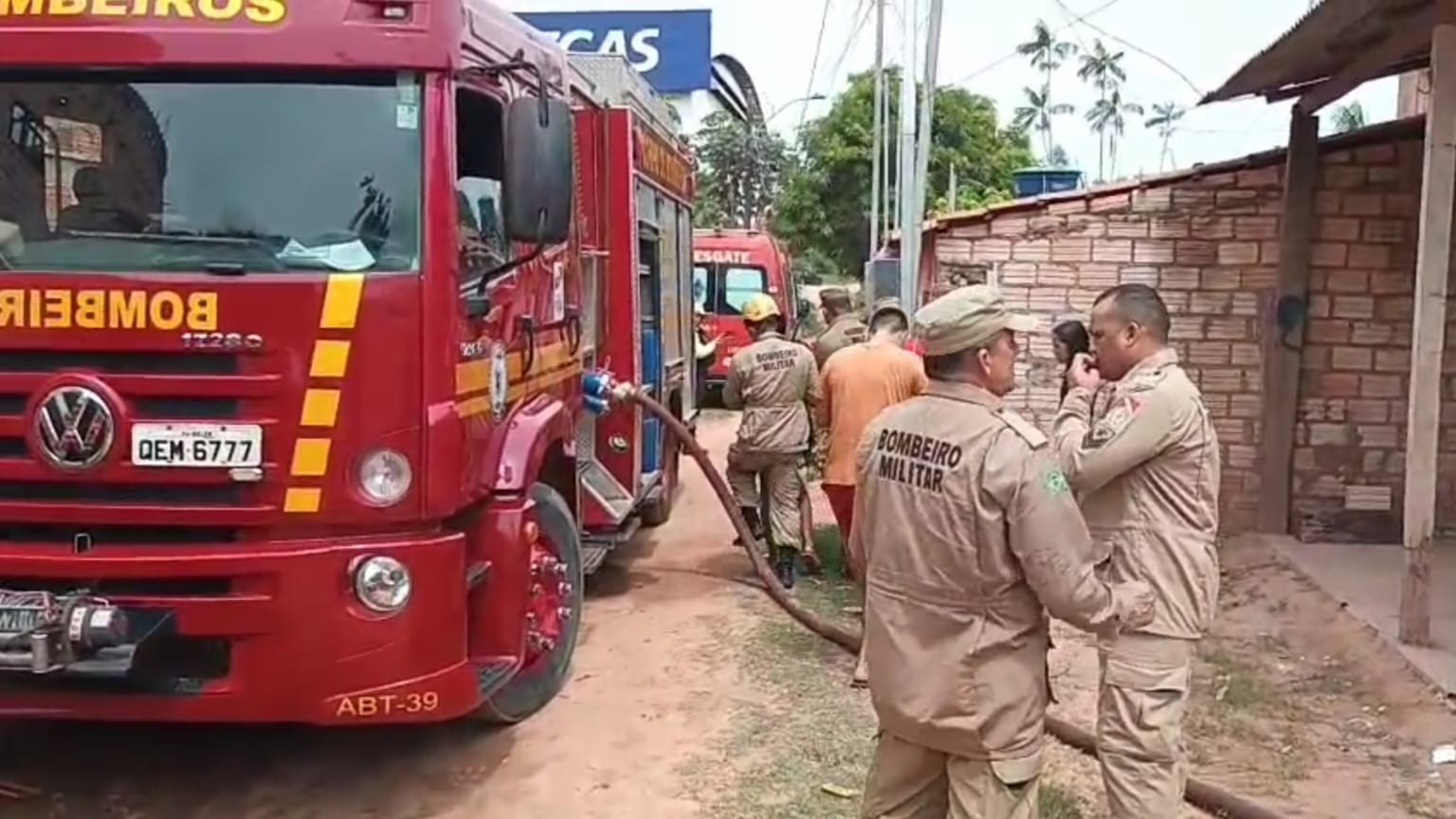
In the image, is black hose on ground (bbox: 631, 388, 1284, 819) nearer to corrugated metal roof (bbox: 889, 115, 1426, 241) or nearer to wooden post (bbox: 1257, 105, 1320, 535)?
corrugated metal roof (bbox: 889, 115, 1426, 241)

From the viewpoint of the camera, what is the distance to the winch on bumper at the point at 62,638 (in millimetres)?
4207

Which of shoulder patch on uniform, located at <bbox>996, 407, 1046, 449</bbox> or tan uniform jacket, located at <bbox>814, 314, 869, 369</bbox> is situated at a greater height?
shoulder patch on uniform, located at <bbox>996, 407, 1046, 449</bbox>

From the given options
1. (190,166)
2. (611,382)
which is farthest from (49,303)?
(611,382)

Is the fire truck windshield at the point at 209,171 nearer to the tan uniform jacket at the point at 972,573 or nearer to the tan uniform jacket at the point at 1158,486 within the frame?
the tan uniform jacket at the point at 972,573

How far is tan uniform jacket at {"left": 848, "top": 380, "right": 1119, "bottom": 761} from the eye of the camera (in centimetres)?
334

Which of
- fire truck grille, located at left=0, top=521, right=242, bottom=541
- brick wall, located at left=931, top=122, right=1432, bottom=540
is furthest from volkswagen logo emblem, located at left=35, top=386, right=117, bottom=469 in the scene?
brick wall, located at left=931, top=122, right=1432, bottom=540

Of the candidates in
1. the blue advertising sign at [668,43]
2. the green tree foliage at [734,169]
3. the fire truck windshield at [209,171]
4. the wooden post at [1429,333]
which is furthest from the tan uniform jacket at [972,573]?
the green tree foliage at [734,169]

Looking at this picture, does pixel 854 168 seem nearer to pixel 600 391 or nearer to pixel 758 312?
pixel 758 312

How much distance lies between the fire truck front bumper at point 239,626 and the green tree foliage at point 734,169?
111 ft

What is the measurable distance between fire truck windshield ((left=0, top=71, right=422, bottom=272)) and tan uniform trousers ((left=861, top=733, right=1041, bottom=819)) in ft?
6.72

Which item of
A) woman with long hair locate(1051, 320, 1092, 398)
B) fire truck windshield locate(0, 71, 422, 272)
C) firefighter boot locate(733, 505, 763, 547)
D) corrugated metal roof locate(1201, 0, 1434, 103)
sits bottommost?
firefighter boot locate(733, 505, 763, 547)

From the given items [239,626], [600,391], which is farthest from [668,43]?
[239,626]

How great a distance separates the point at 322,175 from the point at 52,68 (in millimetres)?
866

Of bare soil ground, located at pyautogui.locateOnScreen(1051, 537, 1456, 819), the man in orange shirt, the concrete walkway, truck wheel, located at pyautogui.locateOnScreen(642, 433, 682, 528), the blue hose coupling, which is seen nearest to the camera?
bare soil ground, located at pyautogui.locateOnScreen(1051, 537, 1456, 819)
